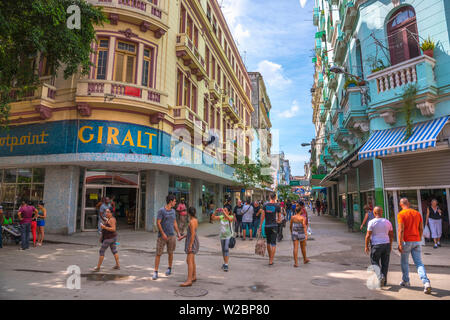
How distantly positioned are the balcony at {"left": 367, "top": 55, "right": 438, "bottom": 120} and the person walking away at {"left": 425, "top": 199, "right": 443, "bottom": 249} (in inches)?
141

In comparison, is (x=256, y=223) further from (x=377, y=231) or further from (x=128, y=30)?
(x=128, y=30)

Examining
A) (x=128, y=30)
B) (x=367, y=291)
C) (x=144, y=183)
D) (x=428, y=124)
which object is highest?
(x=128, y=30)

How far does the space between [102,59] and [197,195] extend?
11.6 metres

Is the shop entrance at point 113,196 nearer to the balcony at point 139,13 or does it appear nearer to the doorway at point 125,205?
the doorway at point 125,205

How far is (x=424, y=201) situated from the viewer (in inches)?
462

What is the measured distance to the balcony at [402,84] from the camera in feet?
34.9

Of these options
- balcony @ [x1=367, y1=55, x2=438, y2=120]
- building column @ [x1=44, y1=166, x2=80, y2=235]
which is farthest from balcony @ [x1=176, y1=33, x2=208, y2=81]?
balcony @ [x1=367, y1=55, x2=438, y2=120]

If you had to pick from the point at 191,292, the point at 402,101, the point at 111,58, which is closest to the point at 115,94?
the point at 111,58

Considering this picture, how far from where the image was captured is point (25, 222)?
408 inches

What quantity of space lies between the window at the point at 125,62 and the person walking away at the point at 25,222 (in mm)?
7528

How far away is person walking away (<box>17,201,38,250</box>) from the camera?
10.2 metres
